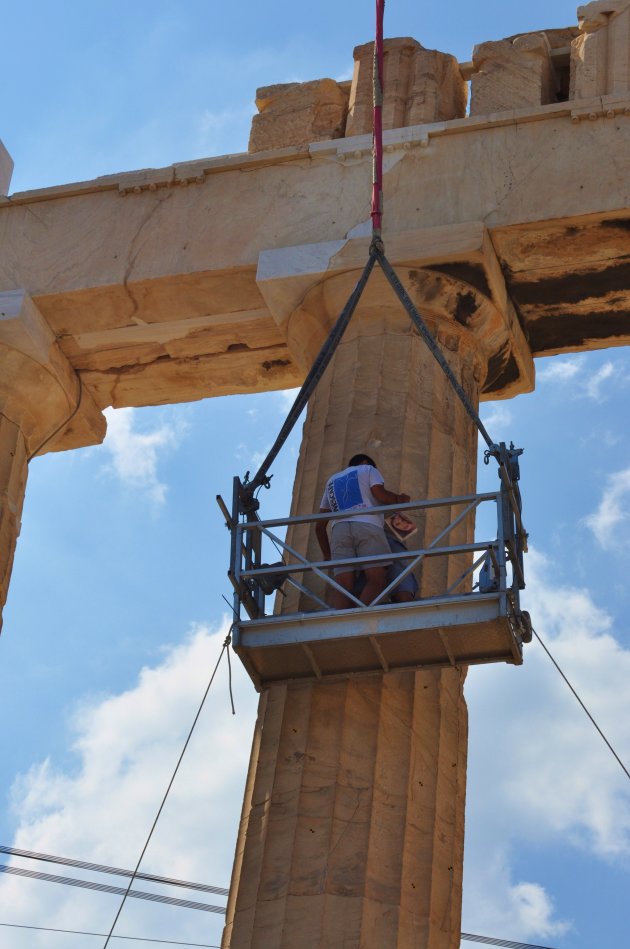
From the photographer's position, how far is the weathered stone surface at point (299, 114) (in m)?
22.3

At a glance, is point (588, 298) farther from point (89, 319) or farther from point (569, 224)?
point (89, 319)

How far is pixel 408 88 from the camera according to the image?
871 inches

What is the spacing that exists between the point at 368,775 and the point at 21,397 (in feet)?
24.4

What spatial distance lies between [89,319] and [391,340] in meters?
4.04

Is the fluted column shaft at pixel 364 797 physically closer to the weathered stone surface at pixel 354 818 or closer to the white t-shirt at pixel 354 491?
the weathered stone surface at pixel 354 818

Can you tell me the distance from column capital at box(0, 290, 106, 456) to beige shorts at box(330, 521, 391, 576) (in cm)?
595

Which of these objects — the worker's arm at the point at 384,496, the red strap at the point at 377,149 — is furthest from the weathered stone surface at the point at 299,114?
the worker's arm at the point at 384,496

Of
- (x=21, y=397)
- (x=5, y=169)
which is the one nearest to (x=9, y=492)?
(x=21, y=397)

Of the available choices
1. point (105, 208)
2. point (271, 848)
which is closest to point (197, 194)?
point (105, 208)

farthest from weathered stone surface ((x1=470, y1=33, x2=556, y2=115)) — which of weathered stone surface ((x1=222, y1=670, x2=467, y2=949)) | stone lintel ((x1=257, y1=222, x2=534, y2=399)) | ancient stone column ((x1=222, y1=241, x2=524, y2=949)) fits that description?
weathered stone surface ((x1=222, y1=670, x2=467, y2=949))

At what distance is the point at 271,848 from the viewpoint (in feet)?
52.5

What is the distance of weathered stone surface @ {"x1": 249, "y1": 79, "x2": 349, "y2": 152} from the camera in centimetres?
2233

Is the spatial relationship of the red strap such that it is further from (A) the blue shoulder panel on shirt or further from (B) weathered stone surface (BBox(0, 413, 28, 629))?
(B) weathered stone surface (BBox(0, 413, 28, 629))

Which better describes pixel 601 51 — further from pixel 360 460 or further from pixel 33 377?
pixel 33 377
